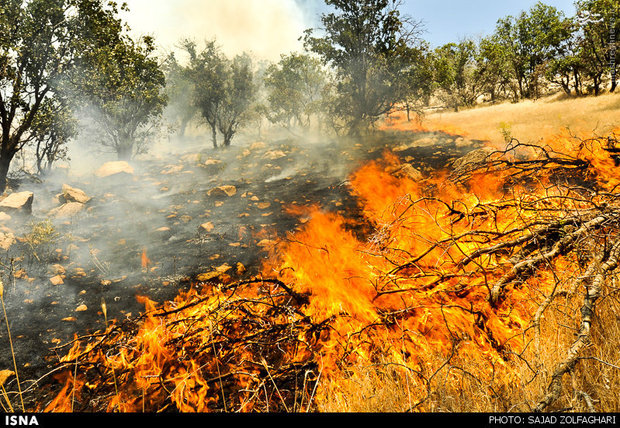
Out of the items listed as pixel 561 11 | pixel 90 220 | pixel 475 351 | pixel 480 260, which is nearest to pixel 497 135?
pixel 480 260

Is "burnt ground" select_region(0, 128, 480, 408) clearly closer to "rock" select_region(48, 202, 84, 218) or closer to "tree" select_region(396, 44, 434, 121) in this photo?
"rock" select_region(48, 202, 84, 218)

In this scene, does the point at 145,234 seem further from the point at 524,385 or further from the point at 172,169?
the point at 172,169

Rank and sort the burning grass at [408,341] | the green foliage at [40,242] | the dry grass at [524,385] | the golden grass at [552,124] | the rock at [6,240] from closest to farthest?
1. the dry grass at [524,385]
2. the burning grass at [408,341]
3. the green foliage at [40,242]
4. the rock at [6,240]
5. the golden grass at [552,124]

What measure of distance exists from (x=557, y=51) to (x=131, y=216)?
35.6 meters

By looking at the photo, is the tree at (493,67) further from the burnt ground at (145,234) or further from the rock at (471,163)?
the rock at (471,163)

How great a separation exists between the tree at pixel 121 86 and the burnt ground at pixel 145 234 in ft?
11.7

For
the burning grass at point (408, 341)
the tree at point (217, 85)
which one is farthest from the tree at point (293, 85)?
the burning grass at point (408, 341)

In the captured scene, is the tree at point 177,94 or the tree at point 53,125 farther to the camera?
the tree at point 177,94

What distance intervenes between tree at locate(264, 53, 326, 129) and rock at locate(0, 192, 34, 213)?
66.8 feet

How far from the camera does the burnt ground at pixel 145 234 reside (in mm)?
3781

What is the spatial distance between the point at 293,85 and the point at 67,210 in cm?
2311

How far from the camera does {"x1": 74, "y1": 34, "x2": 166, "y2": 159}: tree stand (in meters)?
12.1

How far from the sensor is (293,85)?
26.6 m

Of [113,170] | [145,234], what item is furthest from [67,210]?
[113,170]
